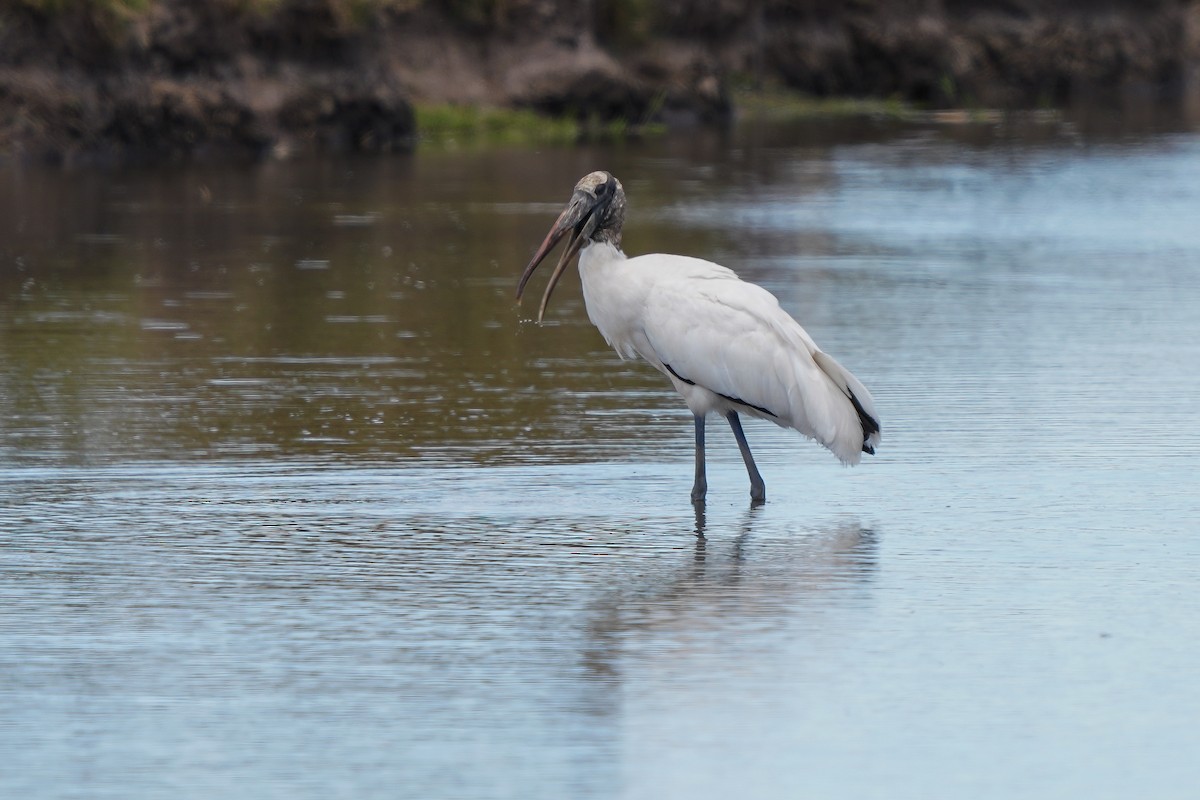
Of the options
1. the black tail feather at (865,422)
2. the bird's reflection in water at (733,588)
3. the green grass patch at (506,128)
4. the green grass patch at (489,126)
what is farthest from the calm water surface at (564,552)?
the green grass patch at (489,126)

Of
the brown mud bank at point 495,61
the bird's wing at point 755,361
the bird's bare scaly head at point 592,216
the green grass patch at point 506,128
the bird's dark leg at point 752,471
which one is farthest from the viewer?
the green grass patch at point 506,128

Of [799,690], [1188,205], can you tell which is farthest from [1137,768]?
[1188,205]

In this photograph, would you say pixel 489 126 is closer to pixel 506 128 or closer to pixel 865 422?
pixel 506 128

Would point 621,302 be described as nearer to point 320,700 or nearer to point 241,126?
point 320,700

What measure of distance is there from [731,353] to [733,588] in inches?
46.9

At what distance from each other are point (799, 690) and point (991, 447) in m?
3.30

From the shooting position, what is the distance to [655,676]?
539 centimetres

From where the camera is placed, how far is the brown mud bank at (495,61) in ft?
95.3

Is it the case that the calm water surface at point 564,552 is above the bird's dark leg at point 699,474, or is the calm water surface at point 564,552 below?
below

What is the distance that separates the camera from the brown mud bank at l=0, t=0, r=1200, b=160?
29047mm

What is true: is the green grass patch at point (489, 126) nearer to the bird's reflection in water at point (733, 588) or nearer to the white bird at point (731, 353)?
the white bird at point (731, 353)

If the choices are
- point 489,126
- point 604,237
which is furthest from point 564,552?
point 489,126

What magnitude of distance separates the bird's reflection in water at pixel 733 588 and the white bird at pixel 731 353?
0.33m

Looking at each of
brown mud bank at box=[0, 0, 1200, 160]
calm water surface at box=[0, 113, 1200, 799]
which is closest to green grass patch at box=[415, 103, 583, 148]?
brown mud bank at box=[0, 0, 1200, 160]
